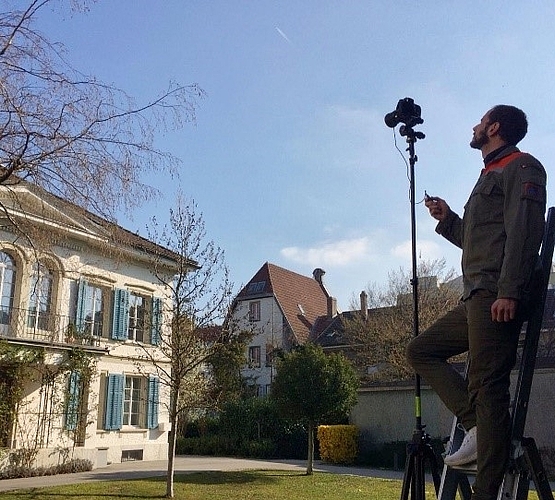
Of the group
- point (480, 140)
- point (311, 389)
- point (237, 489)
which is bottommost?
point (237, 489)

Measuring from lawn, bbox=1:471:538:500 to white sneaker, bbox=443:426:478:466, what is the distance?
282 inches

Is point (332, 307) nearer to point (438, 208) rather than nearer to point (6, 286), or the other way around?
point (6, 286)

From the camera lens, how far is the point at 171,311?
1242 centimetres

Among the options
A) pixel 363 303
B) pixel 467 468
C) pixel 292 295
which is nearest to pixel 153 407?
pixel 363 303

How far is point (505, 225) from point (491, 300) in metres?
0.33

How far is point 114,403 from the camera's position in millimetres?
18484

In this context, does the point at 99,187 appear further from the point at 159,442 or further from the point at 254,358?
the point at 254,358

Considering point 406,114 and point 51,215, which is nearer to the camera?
point 406,114

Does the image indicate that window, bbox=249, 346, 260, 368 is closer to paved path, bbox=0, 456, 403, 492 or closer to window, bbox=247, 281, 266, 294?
window, bbox=247, 281, 266, 294

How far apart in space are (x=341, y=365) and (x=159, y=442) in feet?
25.3

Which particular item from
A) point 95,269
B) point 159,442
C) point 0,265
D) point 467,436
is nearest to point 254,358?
point 159,442

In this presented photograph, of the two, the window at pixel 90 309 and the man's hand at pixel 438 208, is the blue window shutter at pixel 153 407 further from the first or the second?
the man's hand at pixel 438 208

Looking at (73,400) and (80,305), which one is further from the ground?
(80,305)

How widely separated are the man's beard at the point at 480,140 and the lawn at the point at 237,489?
7537 mm
